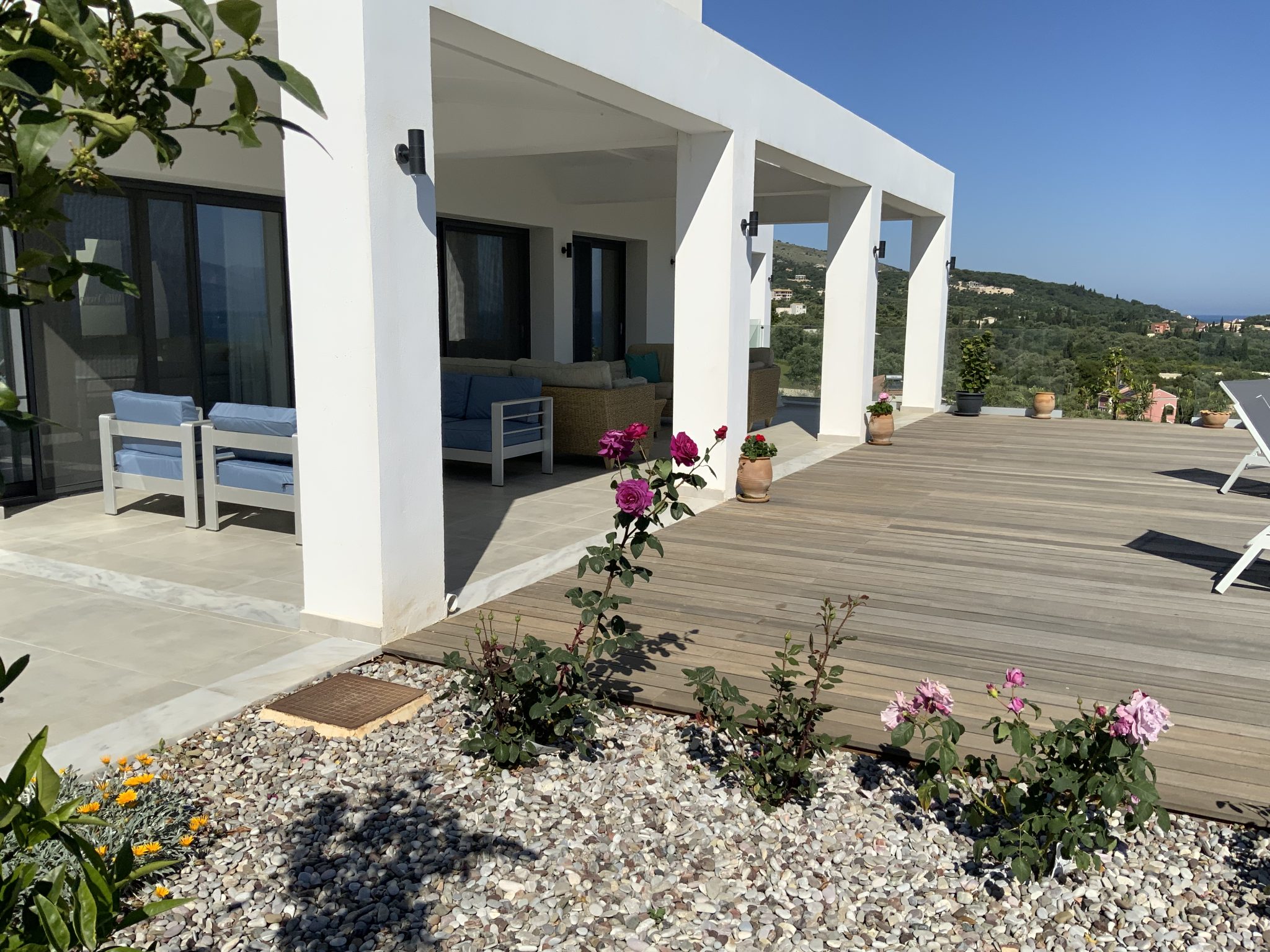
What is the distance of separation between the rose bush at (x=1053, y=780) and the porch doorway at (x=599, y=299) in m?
11.3

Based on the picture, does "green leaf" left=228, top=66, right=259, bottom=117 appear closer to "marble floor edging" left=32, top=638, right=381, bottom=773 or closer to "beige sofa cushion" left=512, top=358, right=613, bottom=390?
"marble floor edging" left=32, top=638, right=381, bottom=773

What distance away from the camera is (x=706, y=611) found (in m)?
4.80

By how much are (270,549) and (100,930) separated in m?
5.06

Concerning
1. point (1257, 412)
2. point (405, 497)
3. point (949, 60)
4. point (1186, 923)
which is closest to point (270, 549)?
point (405, 497)

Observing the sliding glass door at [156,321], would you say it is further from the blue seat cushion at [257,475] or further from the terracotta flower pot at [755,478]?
the terracotta flower pot at [755,478]

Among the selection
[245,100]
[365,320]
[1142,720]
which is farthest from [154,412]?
[245,100]

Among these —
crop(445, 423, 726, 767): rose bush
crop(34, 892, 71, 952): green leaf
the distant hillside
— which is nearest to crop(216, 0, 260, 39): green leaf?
crop(34, 892, 71, 952): green leaf

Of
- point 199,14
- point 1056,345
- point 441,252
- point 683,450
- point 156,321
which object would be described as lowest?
point 683,450

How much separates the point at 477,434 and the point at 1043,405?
952 cm

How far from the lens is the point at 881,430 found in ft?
35.5

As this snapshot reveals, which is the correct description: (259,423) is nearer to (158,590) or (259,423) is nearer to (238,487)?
(238,487)

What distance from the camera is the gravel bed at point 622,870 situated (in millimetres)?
2359

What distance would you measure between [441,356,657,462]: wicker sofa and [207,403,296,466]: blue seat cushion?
9.07 feet

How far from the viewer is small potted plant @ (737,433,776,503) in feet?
24.7
